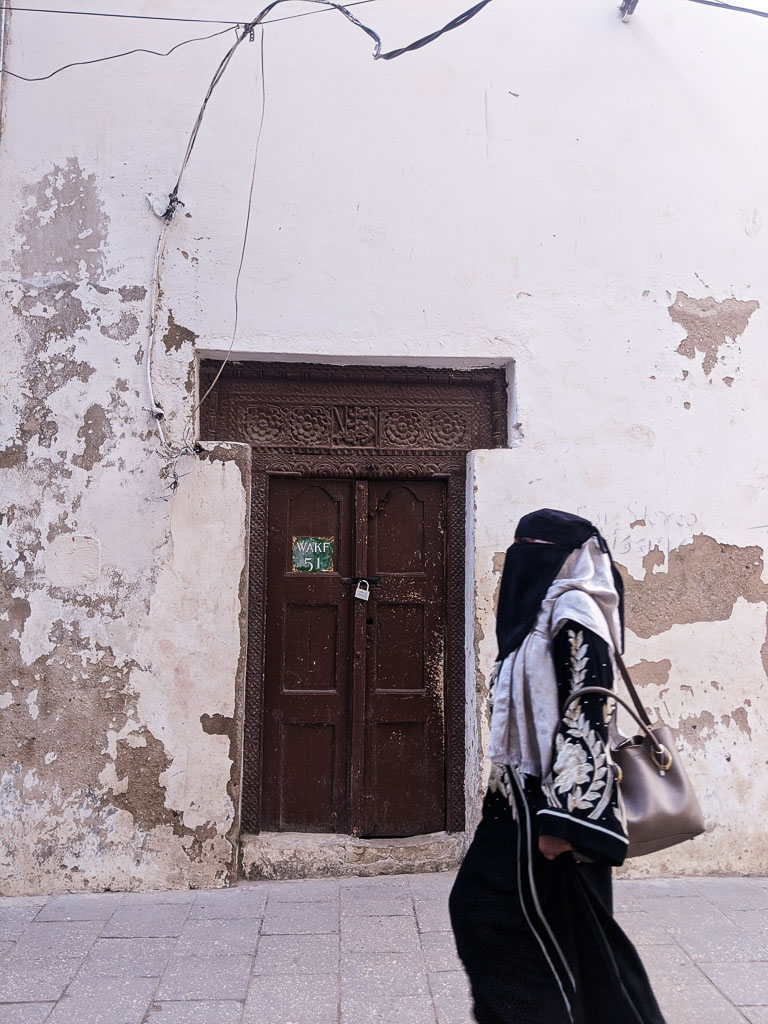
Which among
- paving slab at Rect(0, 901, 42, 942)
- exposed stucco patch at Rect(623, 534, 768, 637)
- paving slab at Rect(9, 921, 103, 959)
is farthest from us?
exposed stucco patch at Rect(623, 534, 768, 637)

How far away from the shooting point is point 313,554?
4.23 meters

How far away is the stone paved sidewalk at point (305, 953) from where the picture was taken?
107 inches

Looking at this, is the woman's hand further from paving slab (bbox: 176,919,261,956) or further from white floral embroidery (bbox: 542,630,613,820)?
paving slab (bbox: 176,919,261,956)

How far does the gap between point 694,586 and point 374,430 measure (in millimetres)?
1733

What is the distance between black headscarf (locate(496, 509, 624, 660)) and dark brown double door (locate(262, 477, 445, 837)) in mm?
1879

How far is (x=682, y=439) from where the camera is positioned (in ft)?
13.8

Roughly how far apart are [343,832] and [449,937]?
0.95 m

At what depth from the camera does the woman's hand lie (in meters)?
2.02

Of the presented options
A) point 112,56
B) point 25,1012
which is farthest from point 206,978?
point 112,56

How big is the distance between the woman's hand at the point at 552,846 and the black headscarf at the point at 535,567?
1.55 feet

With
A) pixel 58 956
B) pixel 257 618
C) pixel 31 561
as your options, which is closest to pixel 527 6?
pixel 257 618

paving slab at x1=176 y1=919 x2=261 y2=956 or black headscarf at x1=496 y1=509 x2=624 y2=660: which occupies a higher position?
black headscarf at x1=496 y1=509 x2=624 y2=660

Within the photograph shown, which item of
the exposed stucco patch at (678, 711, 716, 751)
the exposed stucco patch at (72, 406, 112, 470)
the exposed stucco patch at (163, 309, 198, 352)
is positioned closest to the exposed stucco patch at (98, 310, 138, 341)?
the exposed stucco patch at (163, 309, 198, 352)

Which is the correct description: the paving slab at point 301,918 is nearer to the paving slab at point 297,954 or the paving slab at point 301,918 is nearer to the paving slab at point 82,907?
the paving slab at point 297,954
